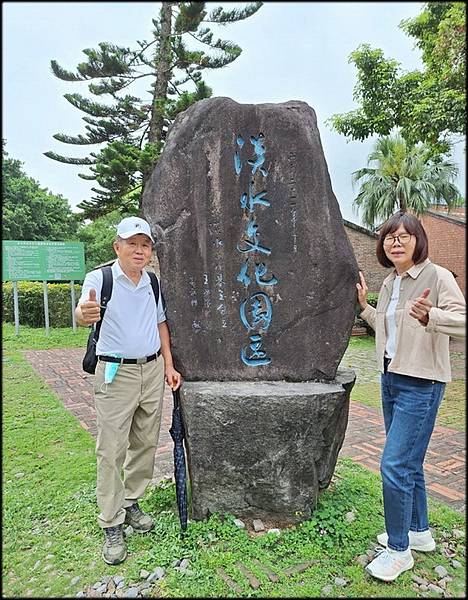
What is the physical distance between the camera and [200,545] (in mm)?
2369

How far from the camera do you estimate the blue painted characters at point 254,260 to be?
2.63 meters

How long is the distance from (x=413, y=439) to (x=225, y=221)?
1.40 meters

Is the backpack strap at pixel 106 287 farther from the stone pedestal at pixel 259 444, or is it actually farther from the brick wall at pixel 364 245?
the brick wall at pixel 364 245

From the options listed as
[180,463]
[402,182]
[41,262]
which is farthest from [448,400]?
[41,262]

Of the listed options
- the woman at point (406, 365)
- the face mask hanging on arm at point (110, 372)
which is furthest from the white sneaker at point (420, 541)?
the face mask hanging on arm at point (110, 372)

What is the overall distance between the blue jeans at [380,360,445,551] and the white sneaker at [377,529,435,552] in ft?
0.71

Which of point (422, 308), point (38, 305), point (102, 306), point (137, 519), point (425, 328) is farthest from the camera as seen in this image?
point (38, 305)

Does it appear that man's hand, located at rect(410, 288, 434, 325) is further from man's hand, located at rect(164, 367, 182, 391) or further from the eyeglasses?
man's hand, located at rect(164, 367, 182, 391)

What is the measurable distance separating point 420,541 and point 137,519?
1404mm

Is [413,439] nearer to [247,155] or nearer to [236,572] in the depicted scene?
[236,572]

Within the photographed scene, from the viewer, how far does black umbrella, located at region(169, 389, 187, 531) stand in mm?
2465

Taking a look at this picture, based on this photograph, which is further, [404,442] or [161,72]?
[161,72]

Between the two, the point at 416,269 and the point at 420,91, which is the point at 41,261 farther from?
the point at 416,269

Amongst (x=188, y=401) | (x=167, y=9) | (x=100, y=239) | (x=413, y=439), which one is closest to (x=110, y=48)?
(x=167, y=9)
